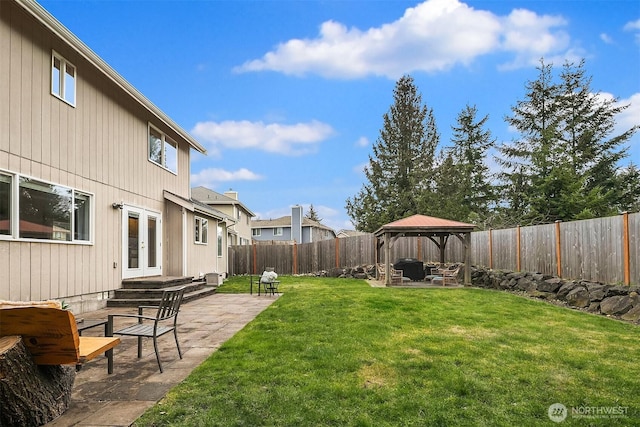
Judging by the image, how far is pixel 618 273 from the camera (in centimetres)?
837

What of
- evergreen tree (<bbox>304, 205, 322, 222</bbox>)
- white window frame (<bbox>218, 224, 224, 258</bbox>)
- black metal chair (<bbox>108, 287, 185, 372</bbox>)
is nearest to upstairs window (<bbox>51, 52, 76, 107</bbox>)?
black metal chair (<bbox>108, 287, 185, 372</bbox>)

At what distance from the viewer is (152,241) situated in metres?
11.8

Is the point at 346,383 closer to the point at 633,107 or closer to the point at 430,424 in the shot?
the point at 430,424

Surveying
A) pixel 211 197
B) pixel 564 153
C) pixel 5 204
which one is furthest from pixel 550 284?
pixel 211 197

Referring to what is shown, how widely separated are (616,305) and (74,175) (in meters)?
11.4

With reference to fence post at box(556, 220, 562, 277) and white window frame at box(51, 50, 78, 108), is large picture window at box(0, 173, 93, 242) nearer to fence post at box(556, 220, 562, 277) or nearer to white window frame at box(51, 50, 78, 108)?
white window frame at box(51, 50, 78, 108)

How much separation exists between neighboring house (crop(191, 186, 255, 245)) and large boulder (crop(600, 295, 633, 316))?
21941 mm

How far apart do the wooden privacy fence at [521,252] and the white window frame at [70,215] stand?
10.3m

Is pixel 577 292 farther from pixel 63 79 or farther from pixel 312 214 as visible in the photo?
pixel 312 214

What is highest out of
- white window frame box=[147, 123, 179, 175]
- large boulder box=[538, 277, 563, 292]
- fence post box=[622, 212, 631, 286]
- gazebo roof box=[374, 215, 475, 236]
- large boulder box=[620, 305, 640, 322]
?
white window frame box=[147, 123, 179, 175]

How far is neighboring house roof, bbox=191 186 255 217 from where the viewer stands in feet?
95.0

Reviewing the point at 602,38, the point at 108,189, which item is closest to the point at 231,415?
the point at 108,189

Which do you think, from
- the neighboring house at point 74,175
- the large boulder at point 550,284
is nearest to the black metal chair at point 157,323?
the neighboring house at point 74,175

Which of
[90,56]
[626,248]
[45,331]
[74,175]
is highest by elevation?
[90,56]
